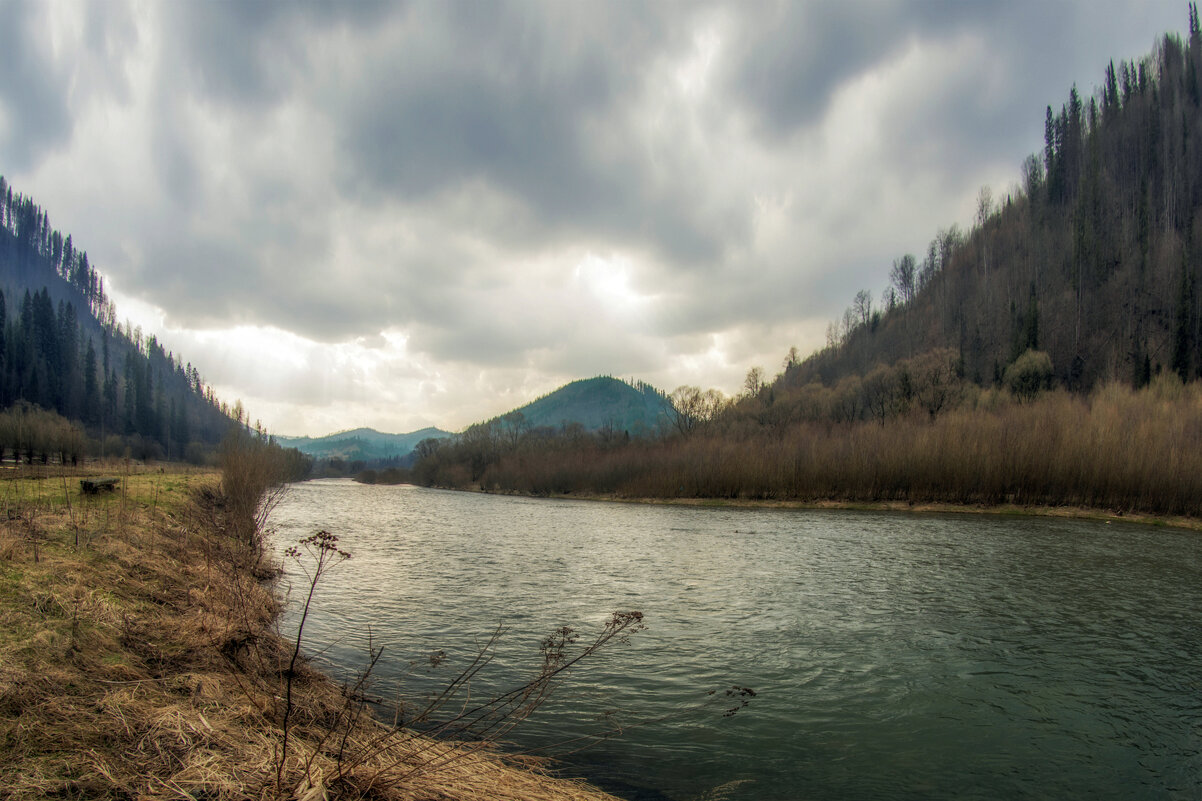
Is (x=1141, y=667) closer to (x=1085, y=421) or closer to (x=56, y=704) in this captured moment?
(x=56, y=704)

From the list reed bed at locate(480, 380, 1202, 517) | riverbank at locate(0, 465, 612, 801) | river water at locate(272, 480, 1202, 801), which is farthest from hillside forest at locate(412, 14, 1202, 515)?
riverbank at locate(0, 465, 612, 801)

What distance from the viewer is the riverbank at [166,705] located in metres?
4.52

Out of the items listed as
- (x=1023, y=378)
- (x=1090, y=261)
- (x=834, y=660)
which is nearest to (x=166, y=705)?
(x=834, y=660)

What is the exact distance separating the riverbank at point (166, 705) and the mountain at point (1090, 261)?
7541 centimetres

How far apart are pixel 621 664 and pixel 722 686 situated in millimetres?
2118

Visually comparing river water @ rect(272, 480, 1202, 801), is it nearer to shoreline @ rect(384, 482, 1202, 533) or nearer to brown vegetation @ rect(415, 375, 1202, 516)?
shoreline @ rect(384, 482, 1202, 533)

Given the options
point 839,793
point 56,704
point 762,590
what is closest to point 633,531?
point 762,590

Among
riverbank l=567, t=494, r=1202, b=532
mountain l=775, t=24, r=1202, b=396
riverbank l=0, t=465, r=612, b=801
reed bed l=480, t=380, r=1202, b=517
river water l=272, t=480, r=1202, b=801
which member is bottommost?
river water l=272, t=480, r=1202, b=801

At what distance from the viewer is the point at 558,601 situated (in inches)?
645

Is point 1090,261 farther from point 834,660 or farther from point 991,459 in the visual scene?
point 834,660

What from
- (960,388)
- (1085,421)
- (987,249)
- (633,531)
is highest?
(987,249)

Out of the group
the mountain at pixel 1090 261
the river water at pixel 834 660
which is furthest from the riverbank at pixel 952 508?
the mountain at pixel 1090 261

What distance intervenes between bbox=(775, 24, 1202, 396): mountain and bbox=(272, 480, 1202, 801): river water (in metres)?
58.2

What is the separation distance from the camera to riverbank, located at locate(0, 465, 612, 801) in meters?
4.52
